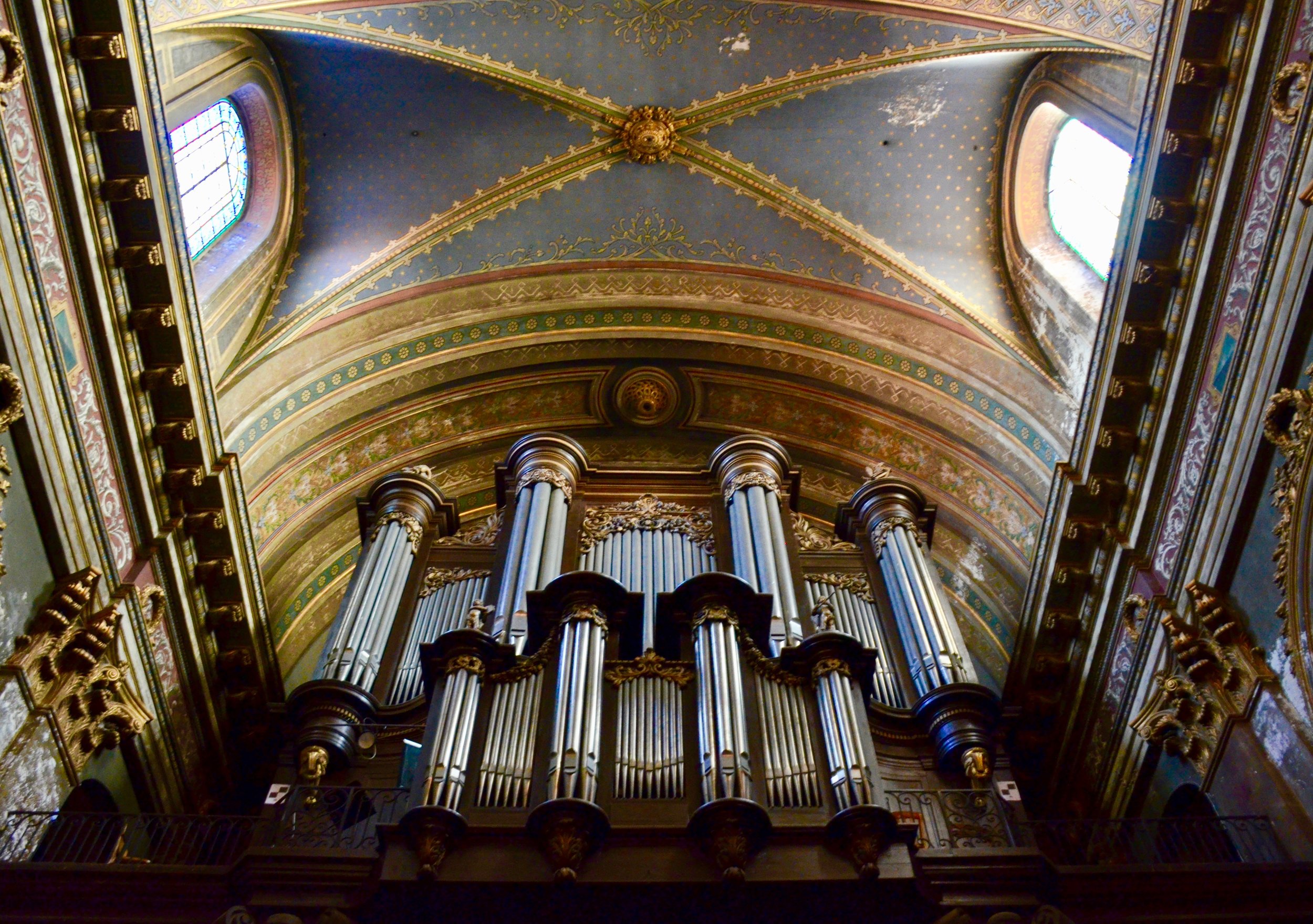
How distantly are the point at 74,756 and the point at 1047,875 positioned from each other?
6.45m

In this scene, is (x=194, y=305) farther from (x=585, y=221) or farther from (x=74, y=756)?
(x=585, y=221)

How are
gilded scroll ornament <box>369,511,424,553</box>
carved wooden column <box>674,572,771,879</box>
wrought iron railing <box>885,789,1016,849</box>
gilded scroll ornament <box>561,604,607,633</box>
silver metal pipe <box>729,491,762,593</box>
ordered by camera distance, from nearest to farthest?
1. carved wooden column <box>674,572,771,879</box>
2. wrought iron railing <box>885,789,1016,849</box>
3. gilded scroll ornament <box>561,604,607,633</box>
4. silver metal pipe <box>729,491,762,593</box>
5. gilded scroll ornament <box>369,511,424,553</box>

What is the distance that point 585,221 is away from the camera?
14852 millimetres

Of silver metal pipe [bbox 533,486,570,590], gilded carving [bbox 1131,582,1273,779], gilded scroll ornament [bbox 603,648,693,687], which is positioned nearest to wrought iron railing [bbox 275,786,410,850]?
gilded scroll ornament [bbox 603,648,693,687]

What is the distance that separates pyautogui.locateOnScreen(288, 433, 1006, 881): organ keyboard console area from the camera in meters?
7.38

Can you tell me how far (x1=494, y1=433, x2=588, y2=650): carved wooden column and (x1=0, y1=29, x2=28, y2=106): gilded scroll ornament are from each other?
4.19 meters

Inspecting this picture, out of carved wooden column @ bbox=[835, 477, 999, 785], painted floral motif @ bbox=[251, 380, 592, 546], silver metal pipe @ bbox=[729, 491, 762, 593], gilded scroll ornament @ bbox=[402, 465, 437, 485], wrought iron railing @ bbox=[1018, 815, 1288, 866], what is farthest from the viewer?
painted floral motif @ bbox=[251, 380, 592, 546]

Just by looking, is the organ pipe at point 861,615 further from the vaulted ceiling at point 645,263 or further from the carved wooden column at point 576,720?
the vaulted ceiling at point 645,263

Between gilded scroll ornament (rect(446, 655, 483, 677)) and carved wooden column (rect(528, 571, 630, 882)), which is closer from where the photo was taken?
carved wooden column (rect(528, 571, 630, 882))

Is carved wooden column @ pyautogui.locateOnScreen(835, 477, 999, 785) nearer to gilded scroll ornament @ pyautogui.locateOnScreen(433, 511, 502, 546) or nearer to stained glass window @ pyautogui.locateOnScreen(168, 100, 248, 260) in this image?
gilded scroll ornament @ pyautogui.locateOnScreen(433, 511, 502, 546)

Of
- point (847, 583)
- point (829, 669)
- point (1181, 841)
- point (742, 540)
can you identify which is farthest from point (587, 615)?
point (1181, 841)

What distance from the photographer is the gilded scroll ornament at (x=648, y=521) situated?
11.9m

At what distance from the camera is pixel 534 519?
11727mm

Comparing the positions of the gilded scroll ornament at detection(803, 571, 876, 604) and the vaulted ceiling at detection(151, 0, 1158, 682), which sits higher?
the vaulted ceiling at detection(151, 0, 1158, 682)
